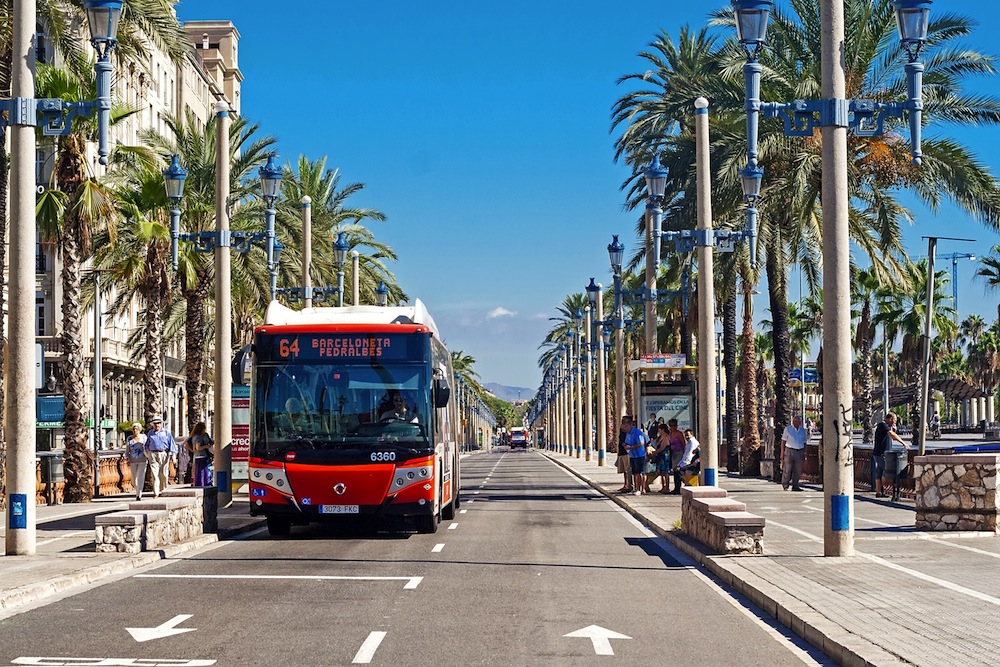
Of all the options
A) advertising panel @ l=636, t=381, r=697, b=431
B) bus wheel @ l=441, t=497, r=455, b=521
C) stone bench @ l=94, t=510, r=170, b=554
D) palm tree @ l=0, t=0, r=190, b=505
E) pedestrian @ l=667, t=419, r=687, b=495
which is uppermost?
palm tree @ l=0, t=0, r=190, b=505

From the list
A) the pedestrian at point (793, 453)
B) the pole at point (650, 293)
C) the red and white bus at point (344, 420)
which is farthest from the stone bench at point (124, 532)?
the pole at point (650, 293)

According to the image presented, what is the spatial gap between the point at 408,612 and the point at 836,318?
678 centimetres

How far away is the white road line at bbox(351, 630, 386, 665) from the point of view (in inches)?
388

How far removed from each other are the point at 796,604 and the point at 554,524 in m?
12.9

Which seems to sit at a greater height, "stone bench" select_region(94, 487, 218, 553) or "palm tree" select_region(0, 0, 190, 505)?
"palm tree" select_region(0, 0, 190, 505)

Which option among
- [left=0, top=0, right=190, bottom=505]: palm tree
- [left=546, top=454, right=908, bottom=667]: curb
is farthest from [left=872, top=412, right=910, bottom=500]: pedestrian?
[left=0, top=0, right=190, bottom=505]: palm tree

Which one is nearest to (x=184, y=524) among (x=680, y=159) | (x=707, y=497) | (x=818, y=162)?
(x=707, y=497)

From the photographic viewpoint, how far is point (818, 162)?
3378cm

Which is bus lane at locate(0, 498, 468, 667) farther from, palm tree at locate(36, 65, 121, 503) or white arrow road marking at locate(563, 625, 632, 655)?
palm tree at locate(36, 65, 121, 503)

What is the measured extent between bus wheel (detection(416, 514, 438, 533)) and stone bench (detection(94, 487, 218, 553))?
10.5 ft

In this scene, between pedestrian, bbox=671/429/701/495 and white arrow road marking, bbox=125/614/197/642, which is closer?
white arrow road marking, bbox=125/614/197/642

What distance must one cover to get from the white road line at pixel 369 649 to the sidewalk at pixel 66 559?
147 inches

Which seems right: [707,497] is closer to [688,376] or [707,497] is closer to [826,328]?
[826,328]

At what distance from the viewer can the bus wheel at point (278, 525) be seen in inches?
863
